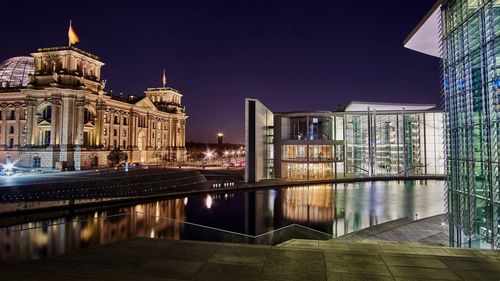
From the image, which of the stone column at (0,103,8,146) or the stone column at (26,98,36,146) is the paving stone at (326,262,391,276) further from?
the stone column at (0,103,8,146)

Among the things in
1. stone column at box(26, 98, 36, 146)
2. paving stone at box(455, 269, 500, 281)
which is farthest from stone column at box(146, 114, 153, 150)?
paving stone at box(455, 269, 500, 281)

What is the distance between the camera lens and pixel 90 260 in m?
8.06

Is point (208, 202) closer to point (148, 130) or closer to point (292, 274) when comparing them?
point (292, 274)

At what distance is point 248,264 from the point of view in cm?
763

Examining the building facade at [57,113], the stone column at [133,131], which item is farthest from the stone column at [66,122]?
the stone column at [133,131]

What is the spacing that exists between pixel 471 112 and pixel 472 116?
0.70 feet

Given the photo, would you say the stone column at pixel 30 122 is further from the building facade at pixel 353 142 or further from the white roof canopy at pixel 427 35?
the white roof canopy at pixel 427 35

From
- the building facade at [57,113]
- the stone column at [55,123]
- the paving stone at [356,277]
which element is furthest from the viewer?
the building facade at [57,113]

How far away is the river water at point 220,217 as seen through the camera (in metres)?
17.2

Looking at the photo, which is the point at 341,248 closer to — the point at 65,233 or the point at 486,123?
the point at 486,123

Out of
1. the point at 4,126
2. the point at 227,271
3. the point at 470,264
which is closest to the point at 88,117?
the point at 4,126

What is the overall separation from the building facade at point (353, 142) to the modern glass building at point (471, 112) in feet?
120

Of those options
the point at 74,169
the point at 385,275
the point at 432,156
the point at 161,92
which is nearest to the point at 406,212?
the point at 385,275

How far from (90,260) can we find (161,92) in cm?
10577
